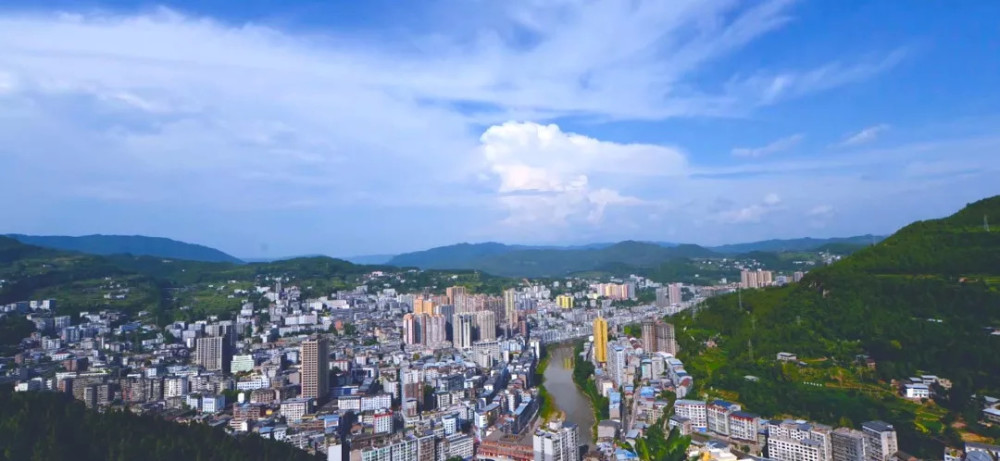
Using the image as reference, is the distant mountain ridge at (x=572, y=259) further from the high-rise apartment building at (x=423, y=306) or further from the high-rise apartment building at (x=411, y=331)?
the high-rise apartment building at (x=411, y=331)

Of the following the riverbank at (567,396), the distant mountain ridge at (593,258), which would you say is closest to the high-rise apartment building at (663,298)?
the riverbank at (567,396)

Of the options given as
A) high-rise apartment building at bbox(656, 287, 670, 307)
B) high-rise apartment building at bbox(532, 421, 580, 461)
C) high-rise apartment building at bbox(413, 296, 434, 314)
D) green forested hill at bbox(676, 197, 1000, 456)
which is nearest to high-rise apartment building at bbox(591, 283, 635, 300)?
high-rise apartment building at bbox(656, 287, 670, 307)

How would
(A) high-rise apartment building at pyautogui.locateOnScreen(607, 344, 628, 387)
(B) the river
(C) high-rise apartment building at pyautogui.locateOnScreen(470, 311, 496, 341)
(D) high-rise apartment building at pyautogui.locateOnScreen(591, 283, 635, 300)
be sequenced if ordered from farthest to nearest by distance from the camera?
(D) high-rise apartment building at pyautogui.locateOnScreen(591, 283, 635, 300)
(C) high-rise apartment building at pyautogui.locateOnScreen(470, 311, 496, 341)
(A) high-rise apartment building at pyautogui.locateOnScreen(607, 344, 628, 387)
(B) the river

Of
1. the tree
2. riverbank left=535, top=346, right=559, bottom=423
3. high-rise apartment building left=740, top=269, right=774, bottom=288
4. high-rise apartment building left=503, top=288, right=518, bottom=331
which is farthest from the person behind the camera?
high-rise apartment building left=740, top=269, right=774, bottom=288

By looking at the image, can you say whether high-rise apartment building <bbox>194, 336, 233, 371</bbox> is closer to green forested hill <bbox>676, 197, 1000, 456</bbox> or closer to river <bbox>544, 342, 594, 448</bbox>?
river <bbox>544, 342, 594, 448</bbox>

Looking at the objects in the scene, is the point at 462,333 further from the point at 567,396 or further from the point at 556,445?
the point at 556,445

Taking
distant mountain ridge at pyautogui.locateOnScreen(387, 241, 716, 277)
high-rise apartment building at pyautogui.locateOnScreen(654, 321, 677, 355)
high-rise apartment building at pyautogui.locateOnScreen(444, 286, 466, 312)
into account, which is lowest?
high-rise apartment building at pyautogui.locateOnScreen(654, 321, 677, 355)

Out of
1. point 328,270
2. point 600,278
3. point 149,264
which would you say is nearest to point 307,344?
point 328,270

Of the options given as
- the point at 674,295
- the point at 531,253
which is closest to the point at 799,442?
the point at 674,295
